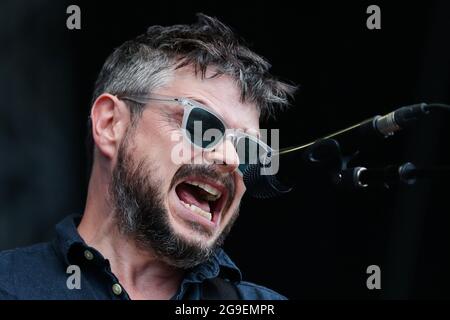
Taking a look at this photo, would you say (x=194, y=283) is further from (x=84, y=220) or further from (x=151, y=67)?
(x=151, y=67)

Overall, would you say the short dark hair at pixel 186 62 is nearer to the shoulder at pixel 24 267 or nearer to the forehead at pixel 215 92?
the forehead at pixel 215 92

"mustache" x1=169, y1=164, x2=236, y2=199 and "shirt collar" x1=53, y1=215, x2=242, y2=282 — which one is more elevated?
"mustache" x1=169, y1=164, x2=236, y2=199

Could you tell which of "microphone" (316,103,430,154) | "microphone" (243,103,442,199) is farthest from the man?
"microphone" (316,103,430,154)

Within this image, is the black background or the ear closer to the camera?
the ear

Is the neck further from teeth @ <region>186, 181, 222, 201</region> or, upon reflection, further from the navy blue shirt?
teeth @ <region>186, 181, 222, 201</region>

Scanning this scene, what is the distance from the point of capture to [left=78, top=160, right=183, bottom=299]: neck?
228 cm

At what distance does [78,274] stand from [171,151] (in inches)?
19.1

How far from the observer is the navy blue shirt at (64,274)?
207 centimetres

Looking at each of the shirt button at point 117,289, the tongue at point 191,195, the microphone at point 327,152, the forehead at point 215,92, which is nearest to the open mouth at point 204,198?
the tongue at point 191,195

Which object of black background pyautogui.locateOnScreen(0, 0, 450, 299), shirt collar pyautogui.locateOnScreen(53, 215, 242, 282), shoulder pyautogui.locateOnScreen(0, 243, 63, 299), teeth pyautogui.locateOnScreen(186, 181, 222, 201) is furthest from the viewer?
black background pyautogui.locateOnScreen(0, 0, 450, 299)

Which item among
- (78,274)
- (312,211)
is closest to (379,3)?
(312,211)

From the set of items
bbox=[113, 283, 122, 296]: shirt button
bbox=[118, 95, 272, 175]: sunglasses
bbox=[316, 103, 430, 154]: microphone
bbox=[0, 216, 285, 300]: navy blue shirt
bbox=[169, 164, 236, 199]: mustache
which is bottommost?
bbox=[113, 283, 122, 296]: shirt button

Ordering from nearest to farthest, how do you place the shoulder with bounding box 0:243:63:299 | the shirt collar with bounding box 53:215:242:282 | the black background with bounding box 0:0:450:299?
the shoulder with bounding box 0:243:63:299, the shirt collar with bounding box 53:215:242:282, the black background with bounding box 0:0:450:299

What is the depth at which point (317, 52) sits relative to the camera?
11.6ft
